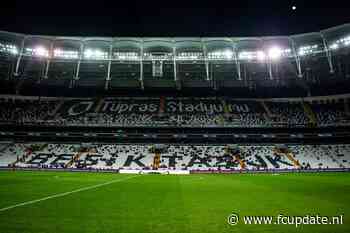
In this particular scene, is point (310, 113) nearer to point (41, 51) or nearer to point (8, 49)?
point (41, 51)

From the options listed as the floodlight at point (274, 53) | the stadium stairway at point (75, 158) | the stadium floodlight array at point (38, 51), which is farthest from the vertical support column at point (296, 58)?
the stadium floodlight array at point (38, 51)

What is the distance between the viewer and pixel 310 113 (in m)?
71.0

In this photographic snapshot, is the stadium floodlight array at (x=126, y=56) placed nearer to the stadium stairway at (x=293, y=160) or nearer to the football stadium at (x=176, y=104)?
the football stadium at (x=176, y=104)

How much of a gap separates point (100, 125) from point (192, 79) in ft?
81.1

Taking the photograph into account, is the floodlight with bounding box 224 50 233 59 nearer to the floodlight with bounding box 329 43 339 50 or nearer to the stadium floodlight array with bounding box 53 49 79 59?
the floodlight with bounding box 329 43 339 50

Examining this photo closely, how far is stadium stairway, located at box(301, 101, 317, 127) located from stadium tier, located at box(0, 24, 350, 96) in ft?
11.2

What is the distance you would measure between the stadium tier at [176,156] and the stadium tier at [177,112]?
487 centimetres

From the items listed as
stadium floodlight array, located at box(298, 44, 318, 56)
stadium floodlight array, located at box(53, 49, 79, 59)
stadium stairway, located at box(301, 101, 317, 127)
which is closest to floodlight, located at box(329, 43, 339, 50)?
stadium floodlight array, located at box(298, 44, 318, 56)

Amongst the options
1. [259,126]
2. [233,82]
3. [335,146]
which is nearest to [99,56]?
[233,82]

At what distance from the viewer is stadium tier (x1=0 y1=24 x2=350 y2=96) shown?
71.9 meters

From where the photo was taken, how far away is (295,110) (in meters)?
72.6

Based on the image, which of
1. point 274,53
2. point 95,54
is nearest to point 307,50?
point 274,53

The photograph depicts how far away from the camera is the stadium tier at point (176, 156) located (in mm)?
55250

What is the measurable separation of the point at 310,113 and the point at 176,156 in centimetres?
3136
